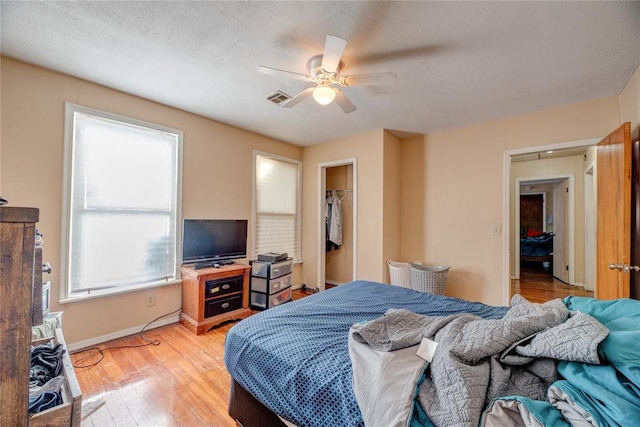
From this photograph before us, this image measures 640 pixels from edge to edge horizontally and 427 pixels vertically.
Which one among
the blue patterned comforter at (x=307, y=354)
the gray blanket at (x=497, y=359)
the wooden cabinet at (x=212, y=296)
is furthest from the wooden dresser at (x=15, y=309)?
the wooden cabinet at (x=212, y=296)

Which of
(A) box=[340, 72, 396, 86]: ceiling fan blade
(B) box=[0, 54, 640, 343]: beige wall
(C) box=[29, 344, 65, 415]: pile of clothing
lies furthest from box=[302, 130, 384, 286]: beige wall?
(C) box=[29, 344, 65, 415]: pile of clothing

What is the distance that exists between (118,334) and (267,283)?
5.08 ft

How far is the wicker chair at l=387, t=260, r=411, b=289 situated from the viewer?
3445 millimetres

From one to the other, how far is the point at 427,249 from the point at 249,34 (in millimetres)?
3289

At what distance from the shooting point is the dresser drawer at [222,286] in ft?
9.29

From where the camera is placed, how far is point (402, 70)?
7.11ft

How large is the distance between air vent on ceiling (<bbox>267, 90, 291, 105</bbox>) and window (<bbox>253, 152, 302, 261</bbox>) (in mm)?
1226

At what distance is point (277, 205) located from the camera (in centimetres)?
420

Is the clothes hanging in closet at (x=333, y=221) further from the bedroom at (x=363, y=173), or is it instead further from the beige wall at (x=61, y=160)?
the beige wall at (x=61, y=160)

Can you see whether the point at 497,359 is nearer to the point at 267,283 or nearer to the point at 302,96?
the point at 302,96

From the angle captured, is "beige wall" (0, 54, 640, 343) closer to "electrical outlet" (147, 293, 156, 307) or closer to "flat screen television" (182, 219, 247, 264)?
"electrical outlet" (147, 293, 156, 307)

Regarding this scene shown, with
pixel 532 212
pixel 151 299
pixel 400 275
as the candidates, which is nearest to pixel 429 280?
pixel 400 275

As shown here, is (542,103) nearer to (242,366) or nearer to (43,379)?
(242,366)

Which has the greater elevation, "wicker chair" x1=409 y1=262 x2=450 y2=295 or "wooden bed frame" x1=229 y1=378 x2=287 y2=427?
"wicker chair" x1=409 y1=262 x2=450 y2=295
